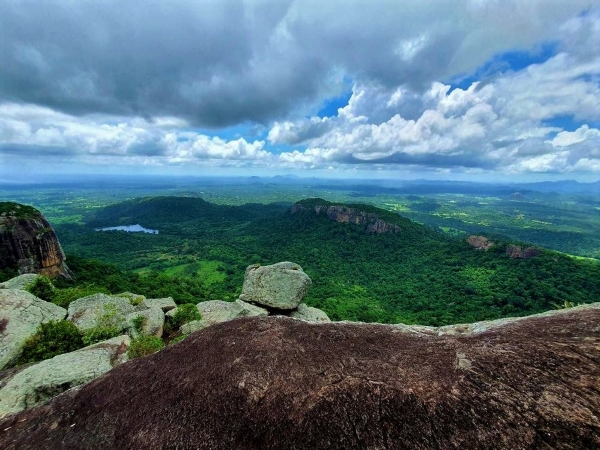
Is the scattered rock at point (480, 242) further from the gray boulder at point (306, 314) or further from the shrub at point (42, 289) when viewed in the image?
the shrub at point (42, 289)

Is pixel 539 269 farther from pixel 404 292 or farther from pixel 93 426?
pixel 93 426

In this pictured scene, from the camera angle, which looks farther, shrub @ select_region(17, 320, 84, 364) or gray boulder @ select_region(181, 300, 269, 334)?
gray boulder @ select_region(181, 300, 269, 334)

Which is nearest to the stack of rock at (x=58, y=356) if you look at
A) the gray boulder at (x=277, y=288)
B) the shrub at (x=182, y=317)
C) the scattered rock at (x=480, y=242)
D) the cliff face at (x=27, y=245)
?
the shrub at (x=182, y=317)

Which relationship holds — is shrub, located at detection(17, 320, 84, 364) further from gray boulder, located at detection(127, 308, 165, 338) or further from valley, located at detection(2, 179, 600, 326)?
valley, located at detection(2, 179, 600, 326)

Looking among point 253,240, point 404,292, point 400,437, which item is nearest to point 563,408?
point 400,437

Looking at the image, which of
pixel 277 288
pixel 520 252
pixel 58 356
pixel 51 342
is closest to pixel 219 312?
pixel 277 288

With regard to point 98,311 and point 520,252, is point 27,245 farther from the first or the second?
point 520,252

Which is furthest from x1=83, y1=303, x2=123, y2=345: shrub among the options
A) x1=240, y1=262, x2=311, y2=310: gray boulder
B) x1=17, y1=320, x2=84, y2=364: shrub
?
x1=240, y1=262, x2=311, y2=310: gray boulder
